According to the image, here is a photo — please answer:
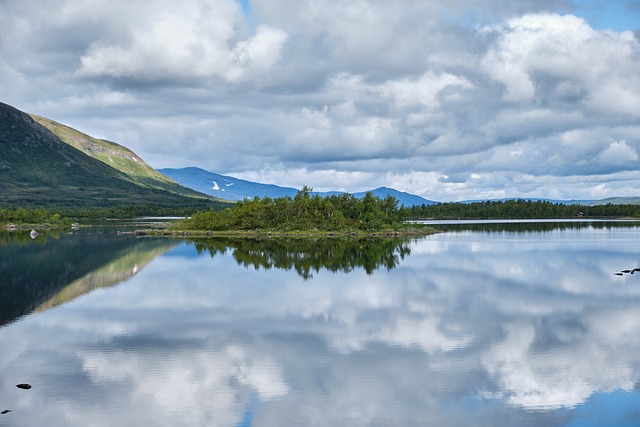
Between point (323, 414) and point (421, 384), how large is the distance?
18.2 feet

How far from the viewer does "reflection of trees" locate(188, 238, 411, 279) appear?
76.8 meters

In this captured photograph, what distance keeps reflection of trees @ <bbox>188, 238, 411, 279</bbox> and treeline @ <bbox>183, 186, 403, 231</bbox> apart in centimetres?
2702

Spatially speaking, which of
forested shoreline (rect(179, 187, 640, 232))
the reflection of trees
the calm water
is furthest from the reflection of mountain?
forested shoreline (rect(179, 187, 640, 232))

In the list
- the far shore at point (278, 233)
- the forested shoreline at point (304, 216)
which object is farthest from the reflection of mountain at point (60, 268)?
the forested shoreline at point (304, 216)

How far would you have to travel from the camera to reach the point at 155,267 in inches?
3127

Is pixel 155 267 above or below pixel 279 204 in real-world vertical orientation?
below

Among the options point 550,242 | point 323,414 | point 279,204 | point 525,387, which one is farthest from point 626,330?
point 279,204

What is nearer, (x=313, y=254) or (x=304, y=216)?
(x=313, y=254)

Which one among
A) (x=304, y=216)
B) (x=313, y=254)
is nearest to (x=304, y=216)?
(x=304, y=216)

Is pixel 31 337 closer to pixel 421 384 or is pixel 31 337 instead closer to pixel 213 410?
pixel 213 410

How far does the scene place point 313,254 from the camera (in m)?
91.1

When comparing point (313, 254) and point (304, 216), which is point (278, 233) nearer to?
point (304, 216)

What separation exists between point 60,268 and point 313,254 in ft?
112

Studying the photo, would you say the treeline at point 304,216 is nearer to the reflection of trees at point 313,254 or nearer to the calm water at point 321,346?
the reflection of trees at point 313,254
